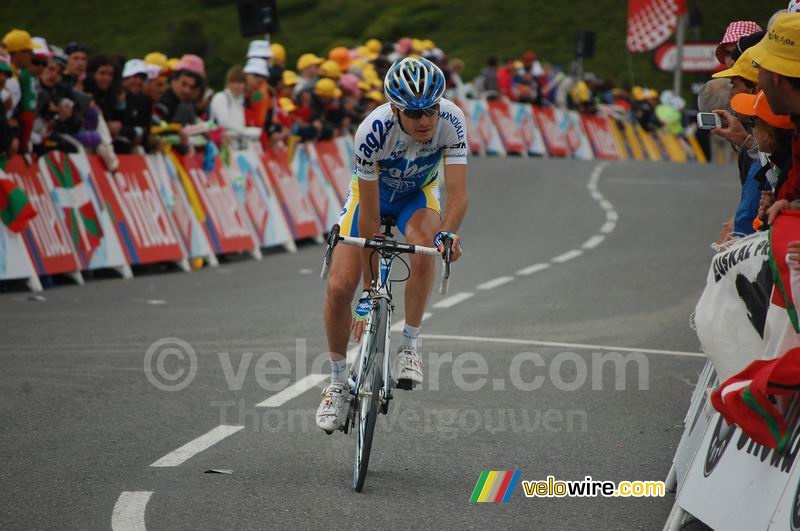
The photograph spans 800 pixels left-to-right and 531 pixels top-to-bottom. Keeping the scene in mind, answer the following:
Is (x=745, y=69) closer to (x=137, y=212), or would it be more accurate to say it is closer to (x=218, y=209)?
(x=137, y=212)

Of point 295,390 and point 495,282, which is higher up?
point 295,390

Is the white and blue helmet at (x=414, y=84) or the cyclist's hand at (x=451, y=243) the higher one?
the white and blue helmet at (x=414, y=84)

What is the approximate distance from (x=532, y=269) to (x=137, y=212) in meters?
4.88

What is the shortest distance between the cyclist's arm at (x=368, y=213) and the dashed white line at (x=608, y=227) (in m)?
14.9

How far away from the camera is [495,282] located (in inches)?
611

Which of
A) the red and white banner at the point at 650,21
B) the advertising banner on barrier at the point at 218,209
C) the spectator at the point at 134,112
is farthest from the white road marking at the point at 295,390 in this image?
the red and white banner at the point at 650,21

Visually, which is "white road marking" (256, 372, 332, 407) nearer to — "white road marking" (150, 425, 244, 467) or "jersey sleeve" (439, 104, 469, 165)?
"white road marking" (150, 425, 244, 467)

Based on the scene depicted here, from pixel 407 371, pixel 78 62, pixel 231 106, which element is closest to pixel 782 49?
pixel 407 371

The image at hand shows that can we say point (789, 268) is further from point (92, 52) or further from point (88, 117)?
point (92, 52)

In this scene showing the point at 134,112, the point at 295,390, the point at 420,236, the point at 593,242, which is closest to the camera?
the point at 420,236

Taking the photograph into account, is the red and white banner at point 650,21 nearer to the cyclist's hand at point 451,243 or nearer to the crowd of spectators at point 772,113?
the crowd of spectators at point 772,113

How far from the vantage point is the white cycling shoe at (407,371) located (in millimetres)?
7242

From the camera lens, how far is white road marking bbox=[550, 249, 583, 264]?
58.6ft

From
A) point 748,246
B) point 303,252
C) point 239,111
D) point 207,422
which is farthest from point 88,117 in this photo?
point 748,246
